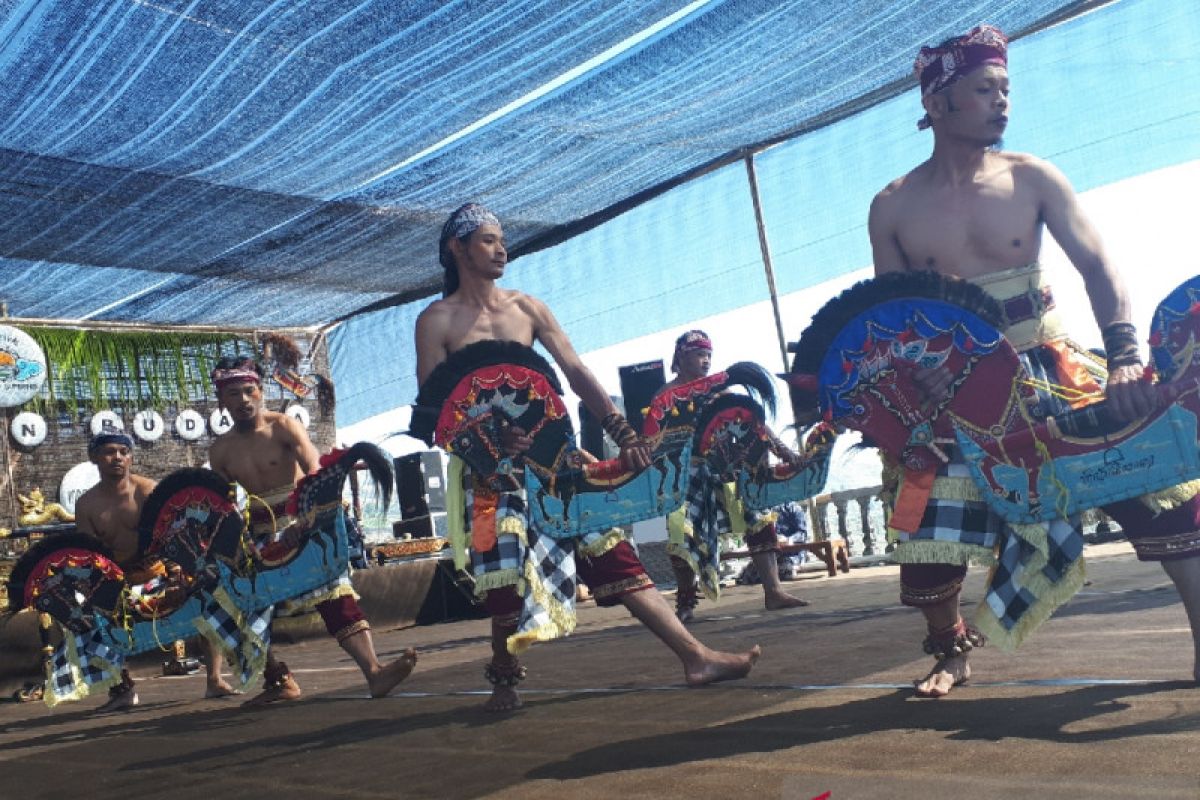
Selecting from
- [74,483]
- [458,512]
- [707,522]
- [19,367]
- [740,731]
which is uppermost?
[19,367]

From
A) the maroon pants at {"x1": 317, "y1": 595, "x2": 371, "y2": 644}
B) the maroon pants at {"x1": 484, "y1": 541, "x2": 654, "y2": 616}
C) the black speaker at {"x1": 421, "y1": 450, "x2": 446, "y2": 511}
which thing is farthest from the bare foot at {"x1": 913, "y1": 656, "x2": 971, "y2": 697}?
the black speaker at {"x1": 421, "y1": 450, "x2": 446, "y2": 511}

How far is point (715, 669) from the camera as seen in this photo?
365 cm

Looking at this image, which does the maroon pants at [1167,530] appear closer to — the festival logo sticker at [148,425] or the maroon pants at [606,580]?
the maroon pants at [606,580]

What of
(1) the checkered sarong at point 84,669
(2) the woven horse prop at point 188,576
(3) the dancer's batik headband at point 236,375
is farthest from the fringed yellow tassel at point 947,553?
(1) the checkered sarong at point 84,669

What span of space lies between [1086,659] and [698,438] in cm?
365

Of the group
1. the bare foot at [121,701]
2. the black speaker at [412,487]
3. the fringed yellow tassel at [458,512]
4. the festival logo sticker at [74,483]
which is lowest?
the bare foot at [121,701]

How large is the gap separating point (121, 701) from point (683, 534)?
3.10m

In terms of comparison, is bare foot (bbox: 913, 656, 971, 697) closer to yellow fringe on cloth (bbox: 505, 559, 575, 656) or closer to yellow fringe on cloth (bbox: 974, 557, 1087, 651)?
yellow fringe on cloth (bbox: 974, 557, 1087, 651)

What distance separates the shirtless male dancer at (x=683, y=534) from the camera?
Answer: 671 centimetres

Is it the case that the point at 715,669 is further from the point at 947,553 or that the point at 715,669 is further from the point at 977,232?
the point at 977,232

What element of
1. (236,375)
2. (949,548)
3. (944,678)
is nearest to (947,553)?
(949,548)

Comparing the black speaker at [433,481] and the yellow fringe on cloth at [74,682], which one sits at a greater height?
the black speaker at [433,481]

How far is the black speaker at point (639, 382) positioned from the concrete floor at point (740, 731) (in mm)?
3967

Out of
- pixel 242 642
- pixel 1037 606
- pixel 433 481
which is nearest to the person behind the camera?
pixel 1037 606
